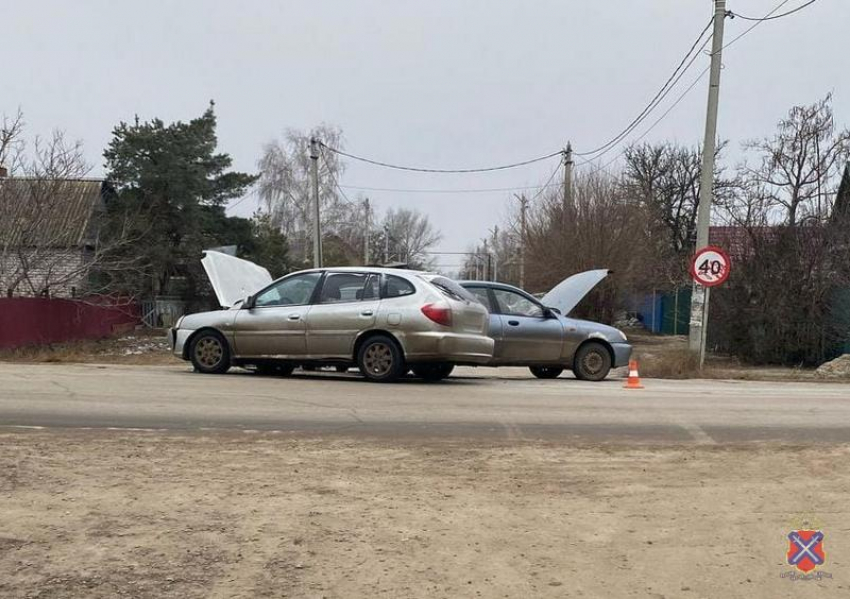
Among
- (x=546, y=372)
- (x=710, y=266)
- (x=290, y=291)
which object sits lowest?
(x=546, y=372)

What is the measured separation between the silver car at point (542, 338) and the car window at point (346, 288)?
2.38 metres

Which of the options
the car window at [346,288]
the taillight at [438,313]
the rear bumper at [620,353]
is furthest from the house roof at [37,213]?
the rear bumper at [620,353]

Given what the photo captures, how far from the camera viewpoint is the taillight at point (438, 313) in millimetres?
10195

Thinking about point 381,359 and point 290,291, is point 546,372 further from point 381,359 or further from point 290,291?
point 290,291

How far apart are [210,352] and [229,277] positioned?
7.29ft

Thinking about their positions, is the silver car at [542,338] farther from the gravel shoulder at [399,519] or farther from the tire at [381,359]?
the gravel shoulder at [399,519]

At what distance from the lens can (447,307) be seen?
10.3m

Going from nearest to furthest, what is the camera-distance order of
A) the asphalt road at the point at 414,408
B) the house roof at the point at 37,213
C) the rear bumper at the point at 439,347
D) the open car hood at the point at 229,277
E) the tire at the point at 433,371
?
the asphalt road at the point at 414,408 → the rear bumper at the point at 439,347 → the tire at the point at 433,371 → the open car hood at the point at 229,277 → the house roof at the point at 37,213

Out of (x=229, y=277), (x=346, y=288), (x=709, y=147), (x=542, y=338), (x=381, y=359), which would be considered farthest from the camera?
(x=709, y=147)

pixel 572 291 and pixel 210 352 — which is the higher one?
pixel 572 291

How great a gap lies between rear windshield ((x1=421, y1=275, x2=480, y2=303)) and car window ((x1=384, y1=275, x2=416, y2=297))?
284 millimetres

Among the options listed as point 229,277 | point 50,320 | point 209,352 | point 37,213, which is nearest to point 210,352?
point 209,352

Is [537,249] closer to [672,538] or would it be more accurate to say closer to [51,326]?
[51,326]

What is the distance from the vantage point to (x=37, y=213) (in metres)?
21.0
